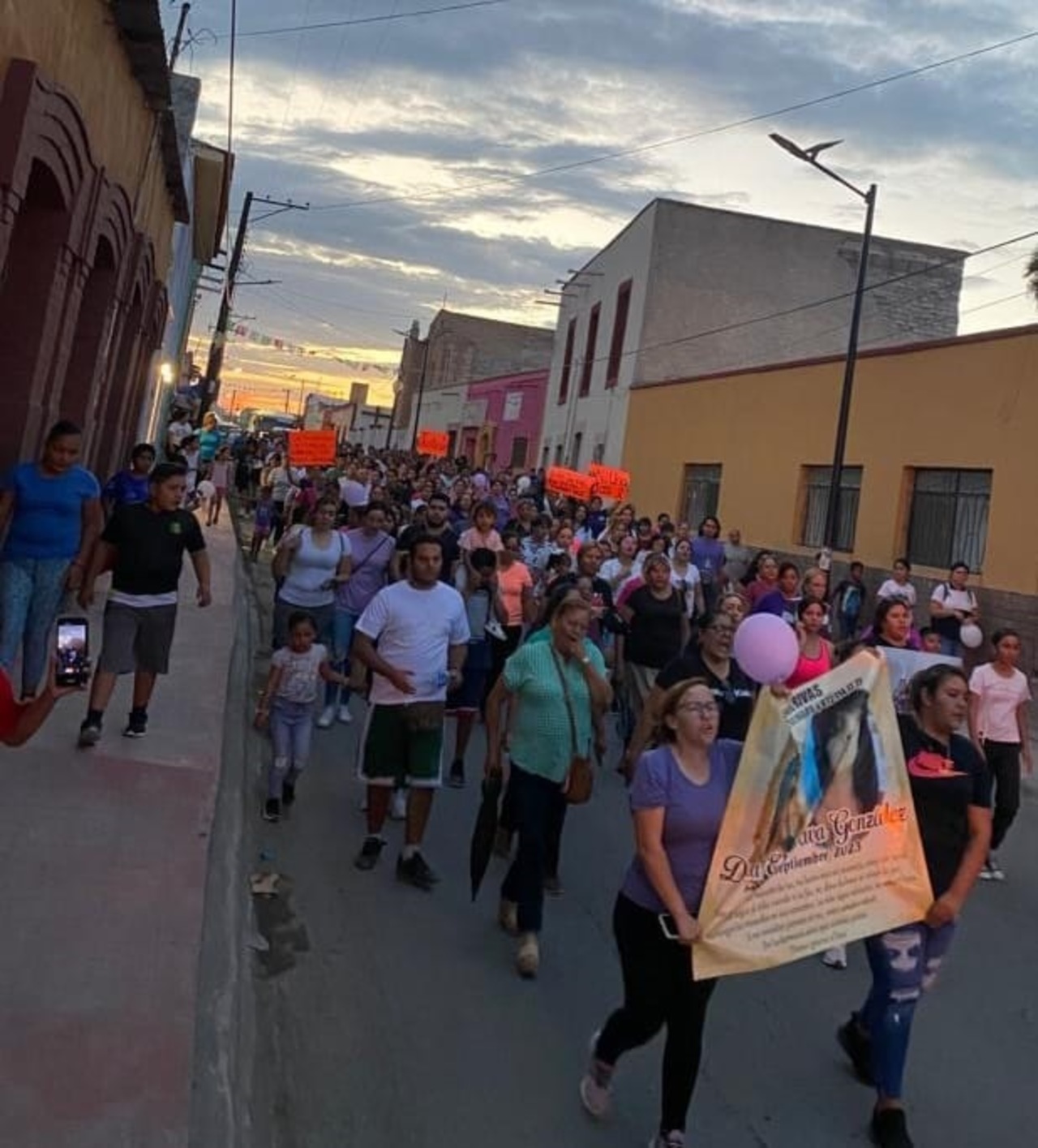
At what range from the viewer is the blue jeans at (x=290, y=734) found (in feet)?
22.7

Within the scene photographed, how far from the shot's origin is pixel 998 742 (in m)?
7.38

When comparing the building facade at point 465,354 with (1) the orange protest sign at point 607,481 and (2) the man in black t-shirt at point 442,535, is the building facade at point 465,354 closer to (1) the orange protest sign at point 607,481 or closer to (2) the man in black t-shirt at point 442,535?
(1) the orange protest sign at point 607,481

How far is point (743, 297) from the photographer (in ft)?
109

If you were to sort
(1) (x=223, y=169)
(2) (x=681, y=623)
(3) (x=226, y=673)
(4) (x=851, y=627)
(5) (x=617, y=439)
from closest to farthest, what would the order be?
(2) (x=681, y=623) → (3) (x=226, y=673) → (4) (x=851, y=627) → (1) (x=223, y=169) → (5) (x=617, y=439)

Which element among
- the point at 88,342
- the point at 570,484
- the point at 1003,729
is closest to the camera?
the point at 1003,729

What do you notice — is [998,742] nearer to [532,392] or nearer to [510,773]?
[510,773]

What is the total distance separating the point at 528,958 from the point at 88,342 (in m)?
8.97

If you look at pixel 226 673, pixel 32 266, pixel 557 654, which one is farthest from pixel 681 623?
pixel 32 266

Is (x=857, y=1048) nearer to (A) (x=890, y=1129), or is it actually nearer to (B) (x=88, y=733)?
(A) (x=890, y=1129)

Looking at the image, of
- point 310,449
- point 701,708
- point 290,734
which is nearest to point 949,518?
point 310,449

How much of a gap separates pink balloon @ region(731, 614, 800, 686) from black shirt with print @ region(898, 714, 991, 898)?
0.53 metres

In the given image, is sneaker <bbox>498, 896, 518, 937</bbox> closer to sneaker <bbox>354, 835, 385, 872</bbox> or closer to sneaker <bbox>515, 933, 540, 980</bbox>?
sneaker <bbox>515, 933, 540, 980</bbox>

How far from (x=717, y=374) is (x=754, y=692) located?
2070 cm

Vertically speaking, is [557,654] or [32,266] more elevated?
[32,266]
